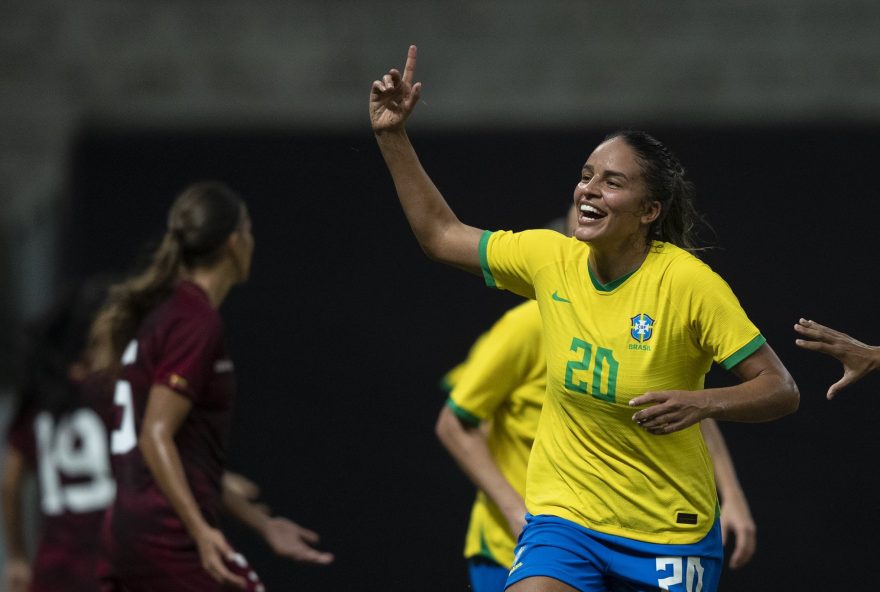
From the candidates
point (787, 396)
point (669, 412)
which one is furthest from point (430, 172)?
point (669, 412)

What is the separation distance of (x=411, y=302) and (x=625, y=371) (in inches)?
157

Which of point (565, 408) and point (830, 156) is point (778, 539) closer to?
point (830, 156)

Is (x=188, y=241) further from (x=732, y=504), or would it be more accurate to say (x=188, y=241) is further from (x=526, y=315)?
(x=732, y=504)

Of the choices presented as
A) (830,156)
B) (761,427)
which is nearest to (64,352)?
(761,427)

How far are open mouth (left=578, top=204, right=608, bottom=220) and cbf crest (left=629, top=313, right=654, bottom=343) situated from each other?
261 millimetres

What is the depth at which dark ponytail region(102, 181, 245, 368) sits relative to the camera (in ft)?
13.0

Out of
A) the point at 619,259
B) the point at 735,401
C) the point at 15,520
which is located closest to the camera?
the point at 735,401

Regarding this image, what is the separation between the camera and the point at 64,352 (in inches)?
202

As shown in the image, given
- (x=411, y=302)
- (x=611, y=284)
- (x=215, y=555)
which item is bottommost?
(x=215, y=555)

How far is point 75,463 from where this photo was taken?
4781 mm

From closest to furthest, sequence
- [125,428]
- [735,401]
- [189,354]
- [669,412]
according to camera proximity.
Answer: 1. [669,412]
2. [735,401]
3. [189,354]
4. [125,428]

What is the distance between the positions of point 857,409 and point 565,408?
137 inches

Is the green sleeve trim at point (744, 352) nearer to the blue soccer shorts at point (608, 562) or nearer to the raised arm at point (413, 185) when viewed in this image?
the blue soccer shorts at point (608, 562)

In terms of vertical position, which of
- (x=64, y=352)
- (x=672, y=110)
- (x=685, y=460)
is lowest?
(x=685, y=460)
